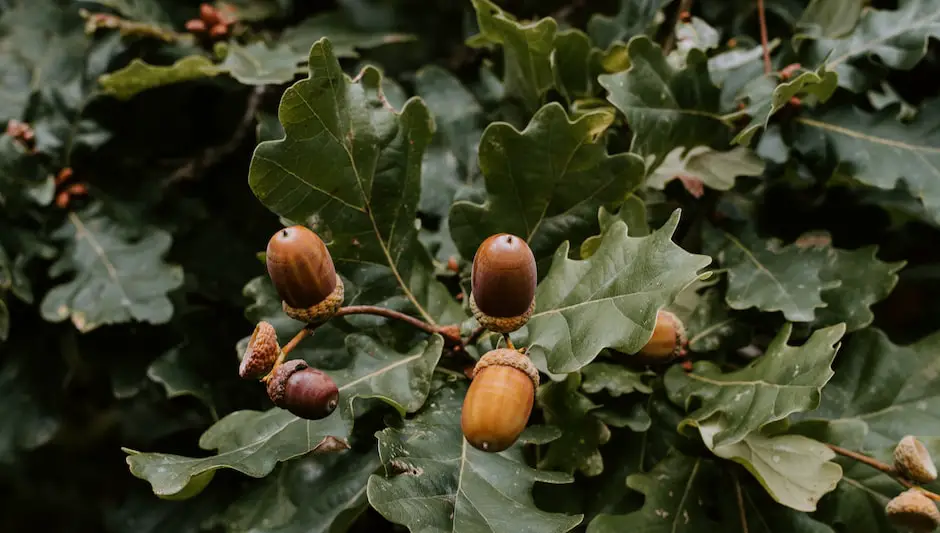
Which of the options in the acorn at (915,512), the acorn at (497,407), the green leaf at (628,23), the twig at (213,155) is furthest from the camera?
the twig at (213,155)

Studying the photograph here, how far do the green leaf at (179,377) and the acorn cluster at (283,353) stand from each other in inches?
17.4

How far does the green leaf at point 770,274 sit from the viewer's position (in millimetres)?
942

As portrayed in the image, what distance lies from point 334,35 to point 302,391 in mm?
1021

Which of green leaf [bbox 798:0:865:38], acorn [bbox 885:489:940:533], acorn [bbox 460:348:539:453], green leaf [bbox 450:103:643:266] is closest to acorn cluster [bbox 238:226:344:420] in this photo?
acorn [bbox 460:348:539:453]

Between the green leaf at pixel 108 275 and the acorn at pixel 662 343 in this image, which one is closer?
the acorn at pixel 662 343

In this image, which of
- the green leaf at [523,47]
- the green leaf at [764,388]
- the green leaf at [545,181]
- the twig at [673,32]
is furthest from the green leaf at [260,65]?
the green leaf at [764,388]

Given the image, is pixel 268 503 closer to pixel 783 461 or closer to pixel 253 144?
pixel 783 461

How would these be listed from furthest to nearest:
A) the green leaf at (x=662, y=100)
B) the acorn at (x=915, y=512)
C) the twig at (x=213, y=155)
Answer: the twig at (x=213, y=155) < the green leaf at (x=662, y=100) < the acorn at (x=915, y=512)

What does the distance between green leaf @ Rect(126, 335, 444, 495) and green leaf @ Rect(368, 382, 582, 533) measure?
0.12 feet

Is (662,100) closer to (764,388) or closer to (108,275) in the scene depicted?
(764,388)

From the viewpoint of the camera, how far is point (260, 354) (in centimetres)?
67

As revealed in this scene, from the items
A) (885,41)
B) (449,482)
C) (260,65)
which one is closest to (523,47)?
(260,65)

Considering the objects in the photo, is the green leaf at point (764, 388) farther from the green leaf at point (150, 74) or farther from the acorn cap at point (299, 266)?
the green leaf at point (150, 74)

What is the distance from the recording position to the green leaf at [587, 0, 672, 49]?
46.9 inches
